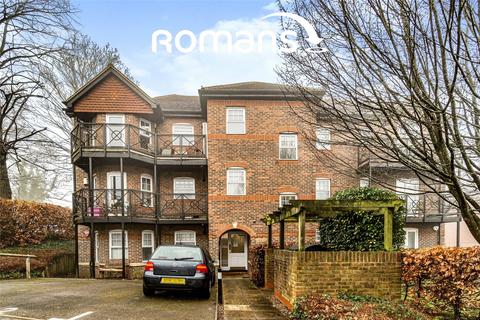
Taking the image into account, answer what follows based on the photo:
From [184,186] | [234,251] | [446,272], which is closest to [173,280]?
[446,272]

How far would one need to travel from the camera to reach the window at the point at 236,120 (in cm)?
1605

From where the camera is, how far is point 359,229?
305 inches

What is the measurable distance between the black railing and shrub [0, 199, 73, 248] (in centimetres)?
306

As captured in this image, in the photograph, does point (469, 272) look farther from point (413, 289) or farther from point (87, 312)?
point (87, 312)

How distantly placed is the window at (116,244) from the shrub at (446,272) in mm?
12993

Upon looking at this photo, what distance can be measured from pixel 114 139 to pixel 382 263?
1242 cm

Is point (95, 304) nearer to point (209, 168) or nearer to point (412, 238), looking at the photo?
point (209, 168)

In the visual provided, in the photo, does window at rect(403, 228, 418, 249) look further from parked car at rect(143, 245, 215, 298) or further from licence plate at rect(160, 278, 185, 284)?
licence plate at rect(160, 278, 185, 284)

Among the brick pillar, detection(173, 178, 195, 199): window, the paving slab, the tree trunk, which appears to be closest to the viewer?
the paving slab

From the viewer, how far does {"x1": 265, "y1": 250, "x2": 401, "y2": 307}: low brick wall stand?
6.22 m

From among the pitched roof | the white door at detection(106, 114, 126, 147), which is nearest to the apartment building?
the white door at detection(106, 114, 126, 147)

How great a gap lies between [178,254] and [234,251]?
9.75 metres

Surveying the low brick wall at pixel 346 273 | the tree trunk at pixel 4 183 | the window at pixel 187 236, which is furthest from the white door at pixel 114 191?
the low brick wall at pixel 346 273

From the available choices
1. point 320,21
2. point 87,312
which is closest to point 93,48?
point 87,312
